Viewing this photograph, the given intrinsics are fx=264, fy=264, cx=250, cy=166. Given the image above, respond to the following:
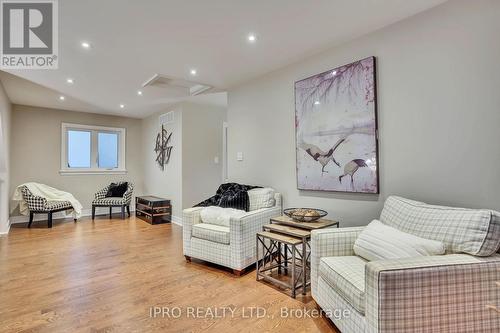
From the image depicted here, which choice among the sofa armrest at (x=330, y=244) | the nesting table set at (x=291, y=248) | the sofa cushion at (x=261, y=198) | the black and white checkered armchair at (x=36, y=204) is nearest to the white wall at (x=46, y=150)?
the black and white checkered armchair at (x=36, y=204)

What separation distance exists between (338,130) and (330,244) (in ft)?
4.00

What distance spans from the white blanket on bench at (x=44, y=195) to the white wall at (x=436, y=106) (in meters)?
4.83

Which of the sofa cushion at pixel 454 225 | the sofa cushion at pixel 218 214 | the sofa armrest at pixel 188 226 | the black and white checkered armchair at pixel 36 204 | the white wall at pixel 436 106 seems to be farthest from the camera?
the black and white checkered armchair at pixel 36 204

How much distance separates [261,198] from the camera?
3275mm

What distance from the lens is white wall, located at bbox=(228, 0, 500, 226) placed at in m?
1.88

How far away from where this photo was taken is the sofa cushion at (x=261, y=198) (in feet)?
10.7

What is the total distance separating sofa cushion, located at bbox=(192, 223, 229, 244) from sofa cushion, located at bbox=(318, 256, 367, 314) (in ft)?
3.78

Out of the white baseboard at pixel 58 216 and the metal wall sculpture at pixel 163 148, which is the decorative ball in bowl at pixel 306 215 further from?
the white baseboard at pixel 58 216

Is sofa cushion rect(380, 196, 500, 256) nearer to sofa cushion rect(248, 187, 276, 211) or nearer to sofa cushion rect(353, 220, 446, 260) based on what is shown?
sofa cushion rect(353, 220, 446, 260)

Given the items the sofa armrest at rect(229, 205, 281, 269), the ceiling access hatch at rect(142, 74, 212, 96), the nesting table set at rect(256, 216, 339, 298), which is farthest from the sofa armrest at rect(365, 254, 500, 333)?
the ceiling access hatch at rect(142, 74, 212, 96)

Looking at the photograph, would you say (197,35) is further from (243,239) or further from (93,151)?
(93,151)

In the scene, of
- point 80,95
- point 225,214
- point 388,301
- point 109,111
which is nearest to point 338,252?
point 388,301

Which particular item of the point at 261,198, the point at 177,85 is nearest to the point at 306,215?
the point at 261,198

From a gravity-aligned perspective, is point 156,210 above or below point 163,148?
below
